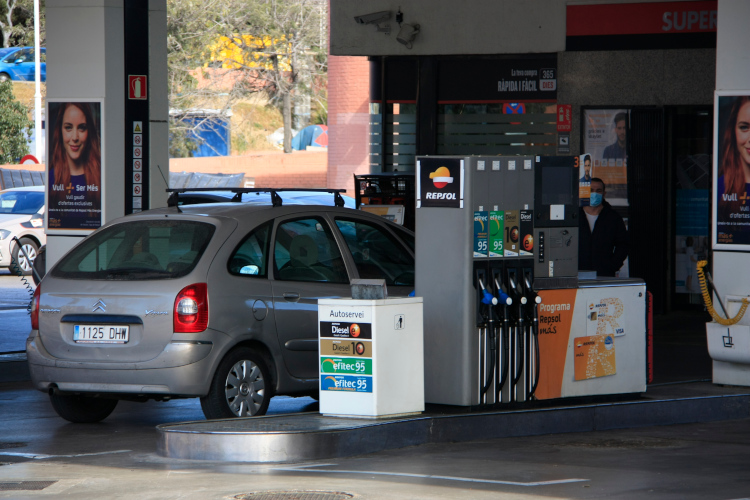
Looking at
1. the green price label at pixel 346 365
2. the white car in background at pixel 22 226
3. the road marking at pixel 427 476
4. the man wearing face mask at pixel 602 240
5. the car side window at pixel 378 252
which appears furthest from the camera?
the white car in background at pixel 22 226

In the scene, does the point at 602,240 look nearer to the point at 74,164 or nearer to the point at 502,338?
the point at 502,338

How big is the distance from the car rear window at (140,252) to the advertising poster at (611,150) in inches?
360

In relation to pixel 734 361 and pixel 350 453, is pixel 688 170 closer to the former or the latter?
pixel 734 361

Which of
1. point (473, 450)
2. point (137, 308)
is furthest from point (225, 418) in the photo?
point (473, 450)

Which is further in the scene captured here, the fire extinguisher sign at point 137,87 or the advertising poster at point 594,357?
the fire extinguisher sign at point 137,87

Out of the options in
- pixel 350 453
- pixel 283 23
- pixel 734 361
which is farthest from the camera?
pixel 283 23

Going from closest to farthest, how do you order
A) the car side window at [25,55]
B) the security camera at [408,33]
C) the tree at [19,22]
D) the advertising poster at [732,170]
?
the advertising poster at [732,170]
the security camera at [408,33]
the car side window at [25,55]
the tree at [19,22]

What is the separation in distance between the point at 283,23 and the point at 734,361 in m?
46.2

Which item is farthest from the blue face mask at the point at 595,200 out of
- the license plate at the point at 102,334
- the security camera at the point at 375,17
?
the security camera at the point at 375,17

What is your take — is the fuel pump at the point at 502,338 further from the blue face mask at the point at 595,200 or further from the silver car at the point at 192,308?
the blue face mask at the point at 595,200

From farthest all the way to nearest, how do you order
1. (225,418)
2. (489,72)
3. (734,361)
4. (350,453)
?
(489,72) < (734,361) < (225,418) < (350,453)

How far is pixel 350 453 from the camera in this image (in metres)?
7.94

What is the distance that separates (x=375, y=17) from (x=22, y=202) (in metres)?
10.7

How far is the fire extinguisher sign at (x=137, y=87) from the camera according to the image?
13391 millimetres
